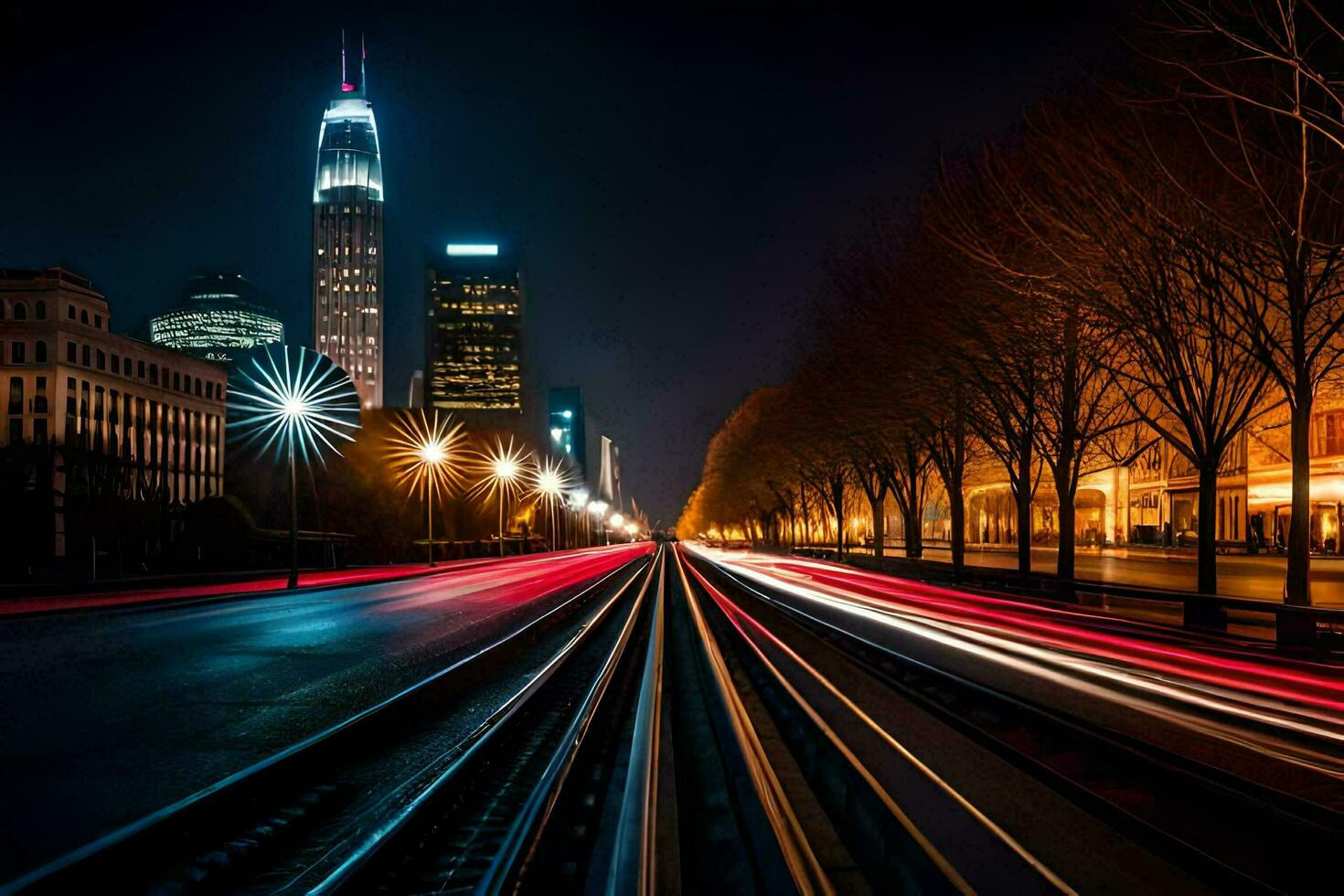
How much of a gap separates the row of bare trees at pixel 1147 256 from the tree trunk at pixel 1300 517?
5cm

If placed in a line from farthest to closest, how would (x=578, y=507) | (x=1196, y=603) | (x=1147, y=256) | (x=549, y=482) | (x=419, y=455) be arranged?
(x=578, y=507), (x=549, y=482), (x=419, y=455), (x=1147, y=256), (x=1196, y=603)

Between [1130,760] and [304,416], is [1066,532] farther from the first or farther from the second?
[304,416]

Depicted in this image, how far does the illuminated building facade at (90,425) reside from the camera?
41.9 metres

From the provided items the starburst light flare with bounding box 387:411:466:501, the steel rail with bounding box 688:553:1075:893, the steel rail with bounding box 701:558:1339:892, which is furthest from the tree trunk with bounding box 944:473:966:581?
the starburst light flare with bounding box 387:411:466:501

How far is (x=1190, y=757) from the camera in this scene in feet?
30.2

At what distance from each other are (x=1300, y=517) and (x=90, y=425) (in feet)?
312

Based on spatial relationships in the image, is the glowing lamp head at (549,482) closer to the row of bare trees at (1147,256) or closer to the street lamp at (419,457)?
the street lamp at (419,457)

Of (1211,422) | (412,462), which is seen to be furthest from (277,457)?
(1211,422)

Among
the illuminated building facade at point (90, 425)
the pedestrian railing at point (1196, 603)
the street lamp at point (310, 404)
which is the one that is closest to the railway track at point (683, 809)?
the pedestrian railing at point (1196, 603)

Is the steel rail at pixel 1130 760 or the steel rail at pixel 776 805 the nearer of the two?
the steel rail at pixel 776 805

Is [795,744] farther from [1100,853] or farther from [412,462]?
[412,462]

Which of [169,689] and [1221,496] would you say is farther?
[1221,496]

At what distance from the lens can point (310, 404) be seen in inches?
2867

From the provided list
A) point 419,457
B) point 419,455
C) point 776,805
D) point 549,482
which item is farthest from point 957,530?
point 549,482
